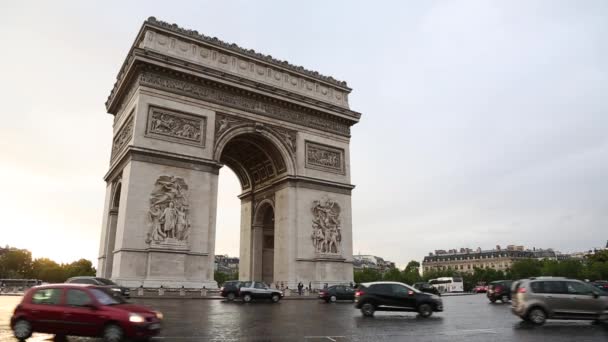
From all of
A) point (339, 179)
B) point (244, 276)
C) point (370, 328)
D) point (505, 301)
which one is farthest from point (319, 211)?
point (370, 328)

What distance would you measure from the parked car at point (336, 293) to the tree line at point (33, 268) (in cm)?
6916

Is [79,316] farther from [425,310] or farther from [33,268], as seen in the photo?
[33,268]

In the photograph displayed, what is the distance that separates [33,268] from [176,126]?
82046 millimetres

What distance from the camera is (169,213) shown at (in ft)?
85.3

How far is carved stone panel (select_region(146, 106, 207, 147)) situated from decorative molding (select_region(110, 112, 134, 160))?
1.66 meters

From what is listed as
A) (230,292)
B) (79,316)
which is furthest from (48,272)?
(79,316)

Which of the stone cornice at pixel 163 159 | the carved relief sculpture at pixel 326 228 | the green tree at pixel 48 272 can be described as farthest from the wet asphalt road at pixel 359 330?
the green tree at pixel 48 272

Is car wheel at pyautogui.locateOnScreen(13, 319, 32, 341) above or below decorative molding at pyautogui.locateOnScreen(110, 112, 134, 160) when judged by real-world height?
below

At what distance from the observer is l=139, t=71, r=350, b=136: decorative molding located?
91.2 ft

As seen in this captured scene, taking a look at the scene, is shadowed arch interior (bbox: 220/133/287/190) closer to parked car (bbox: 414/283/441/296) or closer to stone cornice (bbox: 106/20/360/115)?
stone cornice (bbox: 106/20/360/115)

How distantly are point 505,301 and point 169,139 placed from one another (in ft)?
71.8

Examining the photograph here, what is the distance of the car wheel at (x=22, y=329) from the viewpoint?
8719mm

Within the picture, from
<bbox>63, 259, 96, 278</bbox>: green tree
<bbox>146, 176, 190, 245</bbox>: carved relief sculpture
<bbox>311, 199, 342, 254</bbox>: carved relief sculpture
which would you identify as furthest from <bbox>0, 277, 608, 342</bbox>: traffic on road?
<bbox>63, 259, 96, 278</bbox>: green tree

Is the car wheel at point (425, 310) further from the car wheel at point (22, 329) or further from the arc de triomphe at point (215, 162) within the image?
the arc de triomphe at point (215, 162)
